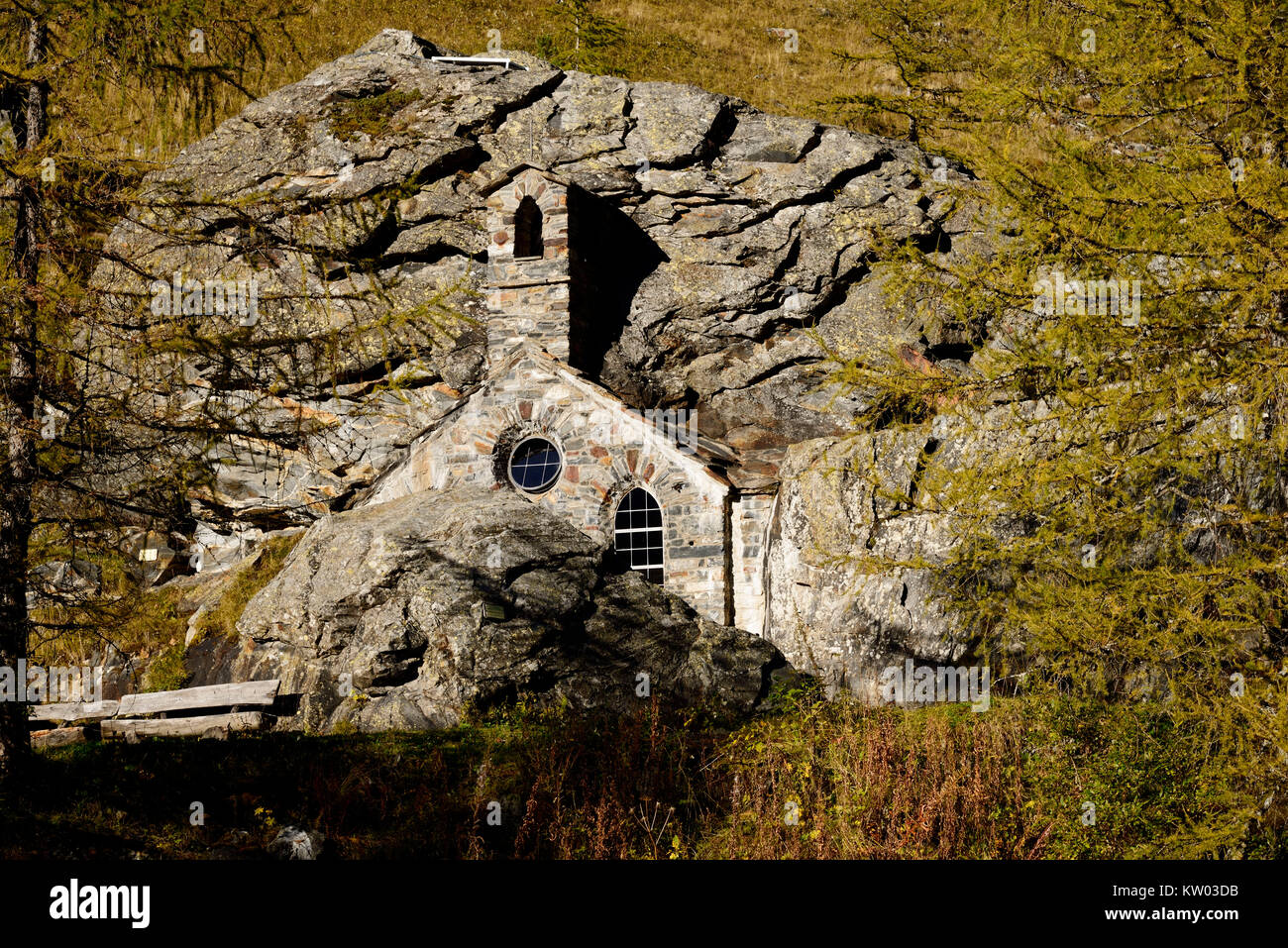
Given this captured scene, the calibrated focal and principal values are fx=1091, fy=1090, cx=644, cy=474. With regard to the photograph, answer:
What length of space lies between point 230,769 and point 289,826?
1.83m

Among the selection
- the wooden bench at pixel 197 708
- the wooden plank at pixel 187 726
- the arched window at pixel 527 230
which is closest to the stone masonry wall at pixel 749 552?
the arched window at pixel 527 230

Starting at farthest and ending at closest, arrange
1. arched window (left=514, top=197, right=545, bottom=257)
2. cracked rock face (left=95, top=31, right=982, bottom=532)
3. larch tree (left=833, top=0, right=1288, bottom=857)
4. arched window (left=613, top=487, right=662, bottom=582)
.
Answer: cracked rock face (left=95, top=31, right=982, bottom=532)
arched window (left=514, top=197, right=545, bottom=257)
arched window (left=613, top=487, right=662, bottom=582)
larch tree (left=833, top=0, right=1288, bottom=857)

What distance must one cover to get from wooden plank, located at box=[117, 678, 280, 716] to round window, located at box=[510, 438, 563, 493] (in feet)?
16.1

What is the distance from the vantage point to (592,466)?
17188 mm

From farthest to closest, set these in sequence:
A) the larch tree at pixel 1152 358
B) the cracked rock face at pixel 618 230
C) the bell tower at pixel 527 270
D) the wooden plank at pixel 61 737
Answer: the cracked rock face at pixel 618 230, the bell tower at pixel 527 270, the wooden plank at pixel 61 737, the larch tree at pixel 1152 358

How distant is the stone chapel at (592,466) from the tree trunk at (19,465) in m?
8.75

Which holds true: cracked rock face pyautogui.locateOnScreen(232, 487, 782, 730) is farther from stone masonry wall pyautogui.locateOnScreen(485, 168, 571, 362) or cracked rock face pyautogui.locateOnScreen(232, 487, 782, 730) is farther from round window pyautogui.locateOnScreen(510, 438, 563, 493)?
stone masonry wall pyautogui.locateOnScreen(485, 168, 571, 362)

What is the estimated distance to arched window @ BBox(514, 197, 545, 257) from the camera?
63.4 ft

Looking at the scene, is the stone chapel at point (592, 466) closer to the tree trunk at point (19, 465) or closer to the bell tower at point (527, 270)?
the bell tower at point (527, 270)

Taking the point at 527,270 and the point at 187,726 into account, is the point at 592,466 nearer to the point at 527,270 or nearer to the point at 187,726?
the point at 527,270

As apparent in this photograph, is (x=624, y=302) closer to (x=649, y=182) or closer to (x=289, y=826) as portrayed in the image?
(x=649, y=182)

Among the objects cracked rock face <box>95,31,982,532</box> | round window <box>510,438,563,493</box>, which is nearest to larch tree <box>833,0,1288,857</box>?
round window <box>510,438,563,493</box>

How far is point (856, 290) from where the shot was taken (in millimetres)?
21641

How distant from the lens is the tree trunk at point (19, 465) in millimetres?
8703
